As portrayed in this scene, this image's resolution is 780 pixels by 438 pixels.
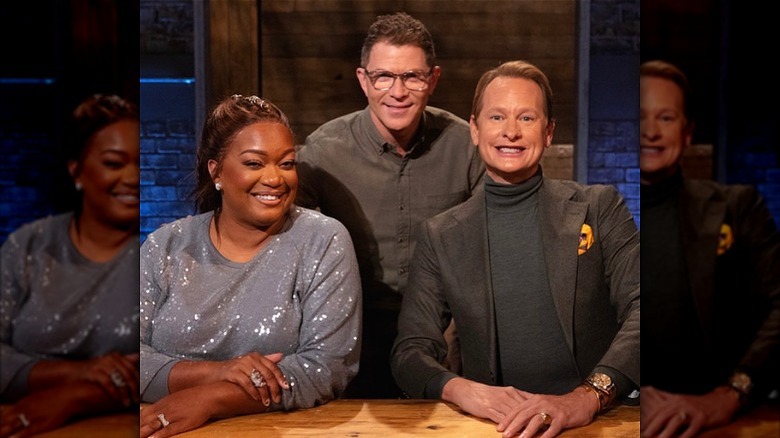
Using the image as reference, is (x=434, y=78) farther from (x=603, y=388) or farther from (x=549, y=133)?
(x=603, y=388)

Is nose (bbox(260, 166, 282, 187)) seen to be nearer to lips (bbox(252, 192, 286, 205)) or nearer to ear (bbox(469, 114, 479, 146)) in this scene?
lips (bbox(252, 192, 286, 205))

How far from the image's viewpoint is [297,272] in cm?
273

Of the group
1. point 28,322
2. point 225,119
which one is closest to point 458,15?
point 225,119

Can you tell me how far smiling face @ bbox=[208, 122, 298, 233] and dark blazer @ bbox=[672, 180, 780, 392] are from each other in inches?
48.2

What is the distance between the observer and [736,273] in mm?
2207

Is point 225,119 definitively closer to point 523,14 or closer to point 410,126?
point 410,126

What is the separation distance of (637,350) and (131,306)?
1546mm

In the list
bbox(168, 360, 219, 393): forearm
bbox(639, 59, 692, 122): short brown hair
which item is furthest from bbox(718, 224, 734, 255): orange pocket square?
bbox(168, 360, 219, 393): forearm

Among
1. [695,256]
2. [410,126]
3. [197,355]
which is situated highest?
[410,126]

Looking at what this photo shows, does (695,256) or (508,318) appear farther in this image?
(508,318)

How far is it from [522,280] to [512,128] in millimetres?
494

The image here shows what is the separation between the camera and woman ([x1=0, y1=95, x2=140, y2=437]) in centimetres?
221

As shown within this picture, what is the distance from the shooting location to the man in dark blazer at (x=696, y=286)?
218 centimetres

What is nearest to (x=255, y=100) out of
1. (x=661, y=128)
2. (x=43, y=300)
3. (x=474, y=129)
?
(x=474, y=129)
